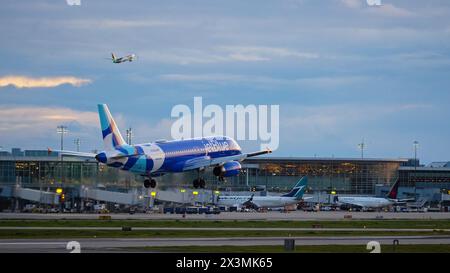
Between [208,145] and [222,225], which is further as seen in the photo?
[208,145]

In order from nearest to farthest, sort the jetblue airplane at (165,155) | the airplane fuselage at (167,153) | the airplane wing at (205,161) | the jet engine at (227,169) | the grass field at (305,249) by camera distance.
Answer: the grass field at (305,249)
the airplane fuselage at (167,153)
the jetblue airplane at (165,155)
the airplane wing at (205,161)
the jet engine at (227,169)

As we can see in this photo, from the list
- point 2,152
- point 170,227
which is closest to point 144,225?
point 170,227

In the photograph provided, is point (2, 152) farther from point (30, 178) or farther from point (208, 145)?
point (208, 145)

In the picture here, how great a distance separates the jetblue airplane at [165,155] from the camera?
11019cm

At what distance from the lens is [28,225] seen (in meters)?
101

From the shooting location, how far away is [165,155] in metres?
114

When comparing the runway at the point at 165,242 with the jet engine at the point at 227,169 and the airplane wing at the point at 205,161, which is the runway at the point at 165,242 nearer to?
the airplane wing at the point at 205,161

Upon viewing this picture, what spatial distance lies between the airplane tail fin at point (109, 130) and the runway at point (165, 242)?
3382 centimetres

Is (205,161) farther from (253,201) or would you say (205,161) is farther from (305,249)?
(253,201)

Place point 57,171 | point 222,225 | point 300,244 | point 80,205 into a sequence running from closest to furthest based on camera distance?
point 300,244, point 222,225, point 57,171, point 80,205

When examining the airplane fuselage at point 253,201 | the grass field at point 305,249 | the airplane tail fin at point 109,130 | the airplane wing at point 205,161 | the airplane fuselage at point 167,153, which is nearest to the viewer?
the grass field at point 305,249

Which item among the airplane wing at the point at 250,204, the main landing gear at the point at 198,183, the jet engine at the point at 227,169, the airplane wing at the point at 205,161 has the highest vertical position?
the airplane wing at the point at 205,161

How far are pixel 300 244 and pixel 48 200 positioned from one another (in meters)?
78.5

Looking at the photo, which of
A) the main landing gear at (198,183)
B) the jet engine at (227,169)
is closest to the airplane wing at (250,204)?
the jet engine at (227,169)
